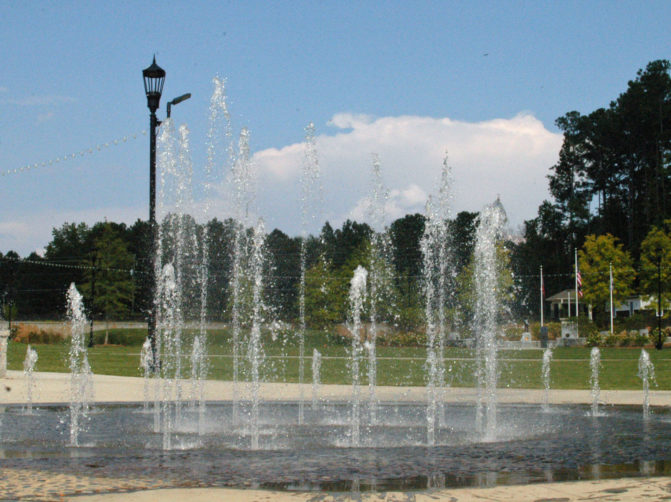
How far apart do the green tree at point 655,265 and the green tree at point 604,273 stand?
138 cm

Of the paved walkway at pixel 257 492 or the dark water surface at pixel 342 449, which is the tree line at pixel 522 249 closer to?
the dark water surface at pixel 342 449

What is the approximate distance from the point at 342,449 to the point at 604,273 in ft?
194

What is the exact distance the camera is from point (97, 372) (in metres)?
21.7

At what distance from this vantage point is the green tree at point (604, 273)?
64062 millimetres

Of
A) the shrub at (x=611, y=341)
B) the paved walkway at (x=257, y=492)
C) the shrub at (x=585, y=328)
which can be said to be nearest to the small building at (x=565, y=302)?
the shrub at (x=585, y=328)

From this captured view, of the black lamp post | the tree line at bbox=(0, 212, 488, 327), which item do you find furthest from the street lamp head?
the tree line at bbox=(0, 212, 488, 327)

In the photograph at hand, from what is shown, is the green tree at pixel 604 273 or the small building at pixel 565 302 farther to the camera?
the small building at pixel 565 302

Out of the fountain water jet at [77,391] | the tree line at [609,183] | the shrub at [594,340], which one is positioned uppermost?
the tree line at [609,183]

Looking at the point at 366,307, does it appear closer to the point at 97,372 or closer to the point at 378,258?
the point at 378,258

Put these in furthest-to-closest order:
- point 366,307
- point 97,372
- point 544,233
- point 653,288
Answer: point 544,233 → point 653,288 → point 366,307 → point 97,372

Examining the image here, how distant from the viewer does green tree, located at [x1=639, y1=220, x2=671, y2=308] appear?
196ft

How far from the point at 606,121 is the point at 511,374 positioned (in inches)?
2471

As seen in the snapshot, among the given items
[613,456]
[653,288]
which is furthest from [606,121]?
[613,456]

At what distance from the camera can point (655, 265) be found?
2413 inches
